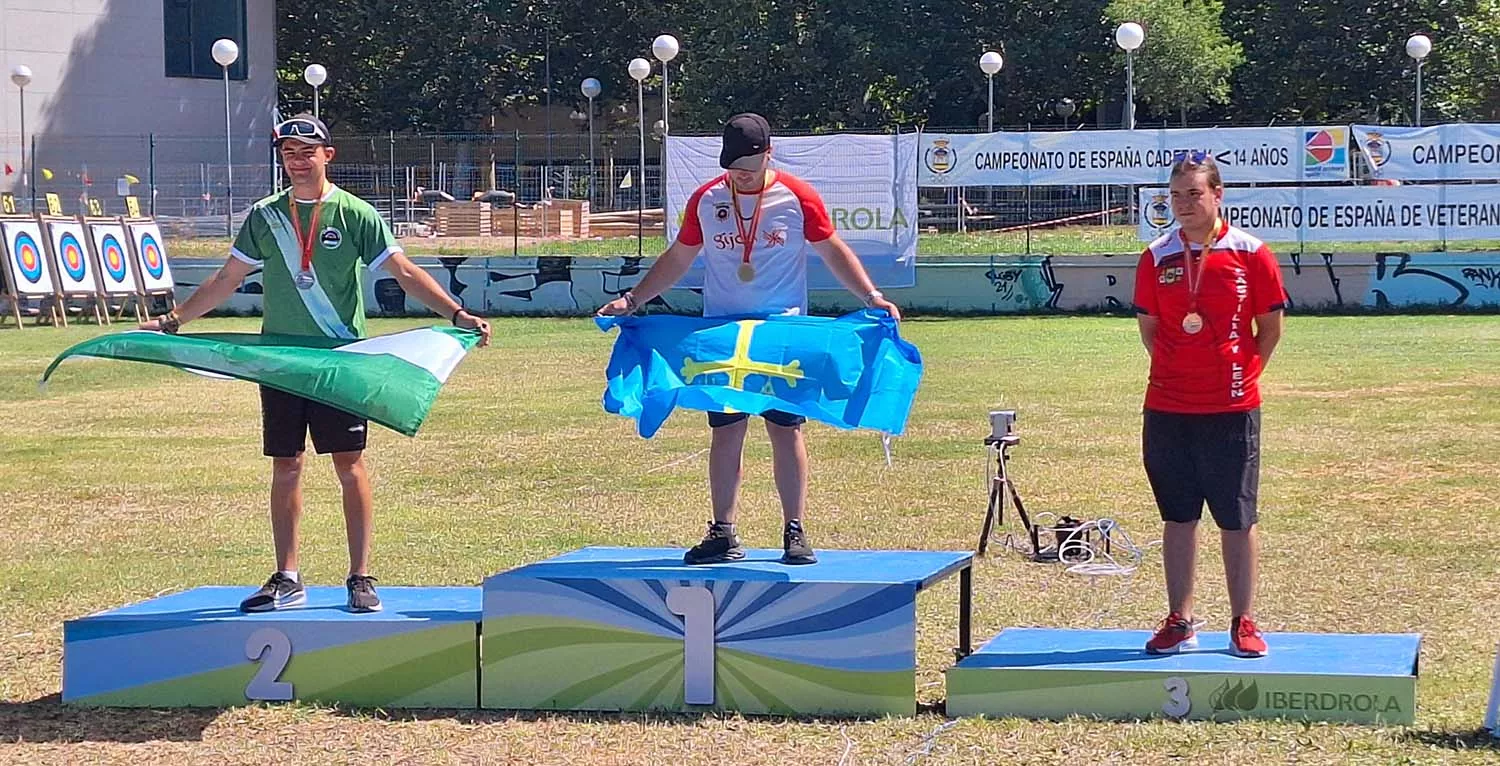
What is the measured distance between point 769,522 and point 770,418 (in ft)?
11.1

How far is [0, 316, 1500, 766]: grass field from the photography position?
613 cm

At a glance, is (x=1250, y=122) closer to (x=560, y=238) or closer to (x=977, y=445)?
(x=560, y=238)

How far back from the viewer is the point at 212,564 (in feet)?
30.8

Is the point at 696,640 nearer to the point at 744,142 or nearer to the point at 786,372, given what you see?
the point at 786,372

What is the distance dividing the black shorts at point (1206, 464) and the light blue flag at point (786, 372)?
106 cm

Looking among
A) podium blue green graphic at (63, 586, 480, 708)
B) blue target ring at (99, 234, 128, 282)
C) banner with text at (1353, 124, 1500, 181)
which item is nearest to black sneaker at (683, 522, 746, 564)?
podium blue green graphic at (63, 586, 480, 708)

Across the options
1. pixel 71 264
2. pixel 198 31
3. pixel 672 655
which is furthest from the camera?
pixel 198 31

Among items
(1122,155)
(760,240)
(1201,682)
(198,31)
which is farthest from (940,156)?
(198,31)

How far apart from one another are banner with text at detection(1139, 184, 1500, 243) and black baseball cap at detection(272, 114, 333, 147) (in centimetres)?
2102

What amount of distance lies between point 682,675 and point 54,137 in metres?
42.8

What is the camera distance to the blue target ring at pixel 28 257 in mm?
28422

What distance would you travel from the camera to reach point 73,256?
Answer: 95.6ft

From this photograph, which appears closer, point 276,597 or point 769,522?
point 276,597

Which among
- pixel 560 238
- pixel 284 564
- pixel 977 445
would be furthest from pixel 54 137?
pixel 284 564
